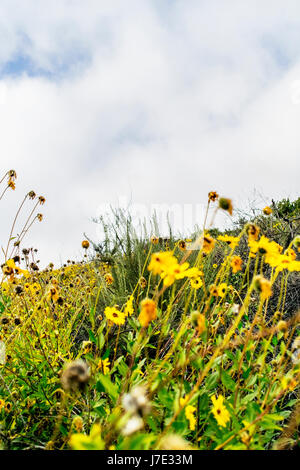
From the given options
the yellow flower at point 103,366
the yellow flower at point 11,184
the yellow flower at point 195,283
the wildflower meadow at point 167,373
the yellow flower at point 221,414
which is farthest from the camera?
the yellow flower at point 11,184

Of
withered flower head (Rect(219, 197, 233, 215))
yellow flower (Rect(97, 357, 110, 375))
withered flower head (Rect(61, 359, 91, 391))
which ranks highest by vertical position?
withered flower head (Rect(219, 197, 233, 215))

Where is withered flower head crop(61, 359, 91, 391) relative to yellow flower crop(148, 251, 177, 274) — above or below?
below

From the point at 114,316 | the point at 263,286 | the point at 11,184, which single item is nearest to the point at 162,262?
the point at 263,286

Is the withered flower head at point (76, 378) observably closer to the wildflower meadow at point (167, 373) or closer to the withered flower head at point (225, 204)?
the wildflower meadow at point (167, 373)

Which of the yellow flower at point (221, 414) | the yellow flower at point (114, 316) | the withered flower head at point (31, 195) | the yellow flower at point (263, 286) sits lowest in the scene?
the yellow flower at point (221, 414)

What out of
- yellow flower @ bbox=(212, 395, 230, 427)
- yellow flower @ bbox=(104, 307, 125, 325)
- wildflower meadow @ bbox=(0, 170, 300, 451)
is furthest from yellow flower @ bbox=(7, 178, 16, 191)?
yellow flower @ bbox=(212, 395, 230, 427)

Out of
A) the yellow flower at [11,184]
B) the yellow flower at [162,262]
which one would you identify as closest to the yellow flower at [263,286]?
the yellow flower at [162,262]

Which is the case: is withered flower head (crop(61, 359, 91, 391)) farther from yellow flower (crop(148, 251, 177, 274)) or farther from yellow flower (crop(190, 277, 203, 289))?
yellow flower (crop(190, 277, 203, 289))

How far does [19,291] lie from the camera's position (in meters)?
1.79

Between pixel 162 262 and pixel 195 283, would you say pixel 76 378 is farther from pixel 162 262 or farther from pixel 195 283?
pixel 195 283

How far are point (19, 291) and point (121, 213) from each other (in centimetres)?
265
